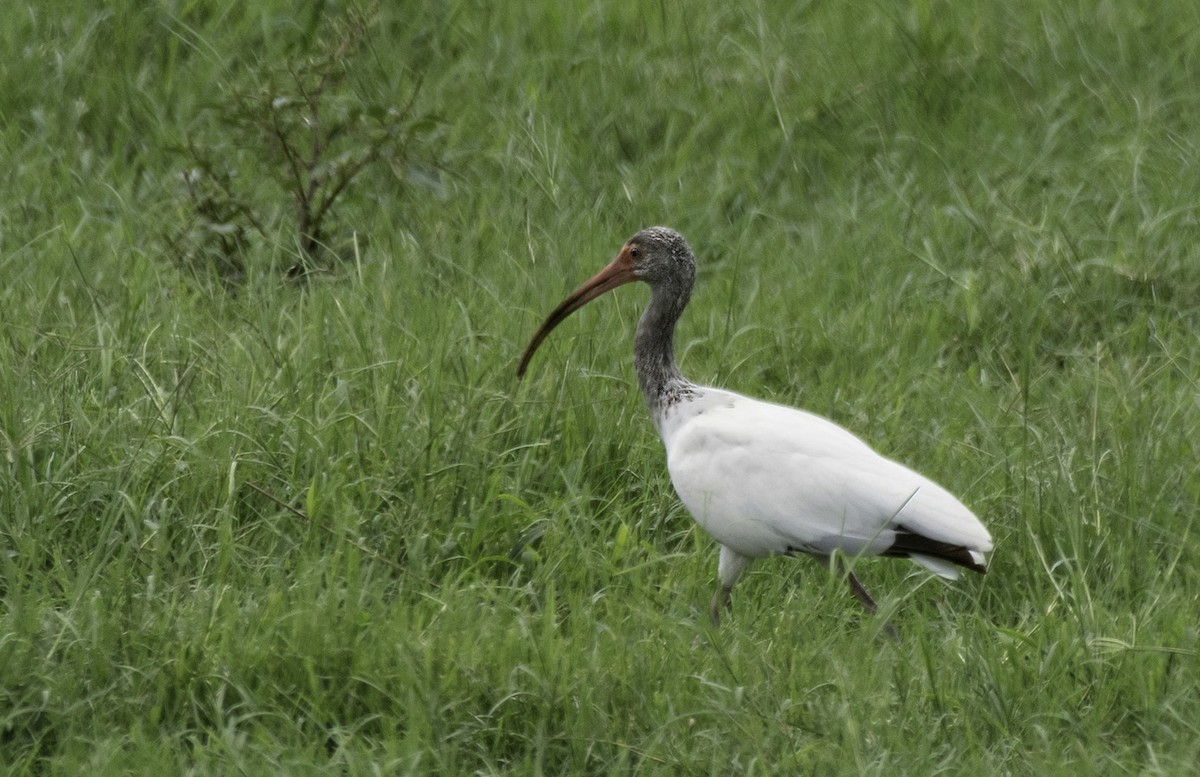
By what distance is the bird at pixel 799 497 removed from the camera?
183 inches

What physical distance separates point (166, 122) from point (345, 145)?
852 mm

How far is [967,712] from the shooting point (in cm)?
421

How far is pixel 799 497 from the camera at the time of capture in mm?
4805

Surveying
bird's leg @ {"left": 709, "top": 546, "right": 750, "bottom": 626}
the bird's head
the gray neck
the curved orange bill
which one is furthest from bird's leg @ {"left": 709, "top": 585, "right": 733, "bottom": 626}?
the curved orange bill

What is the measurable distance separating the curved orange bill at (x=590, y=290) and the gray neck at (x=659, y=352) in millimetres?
127

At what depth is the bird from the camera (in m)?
4.65

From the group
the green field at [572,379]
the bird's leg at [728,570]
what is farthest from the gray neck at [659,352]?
the bird's leg at [728,570]

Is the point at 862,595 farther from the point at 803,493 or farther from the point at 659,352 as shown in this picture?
the point at 659,352

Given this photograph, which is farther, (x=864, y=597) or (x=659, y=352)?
(x=659, y=352)

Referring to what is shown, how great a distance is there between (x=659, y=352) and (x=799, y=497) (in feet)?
2.77

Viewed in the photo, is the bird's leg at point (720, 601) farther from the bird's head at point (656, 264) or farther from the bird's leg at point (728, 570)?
the bird's head at point (656, 264)

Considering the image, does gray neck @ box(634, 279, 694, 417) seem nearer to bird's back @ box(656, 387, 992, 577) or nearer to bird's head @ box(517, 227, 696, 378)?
bird's head @ box(517, 227, 696, 378)

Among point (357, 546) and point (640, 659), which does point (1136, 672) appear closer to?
point (640, 659)

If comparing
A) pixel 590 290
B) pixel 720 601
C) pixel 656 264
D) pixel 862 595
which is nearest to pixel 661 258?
pixel 656 264
